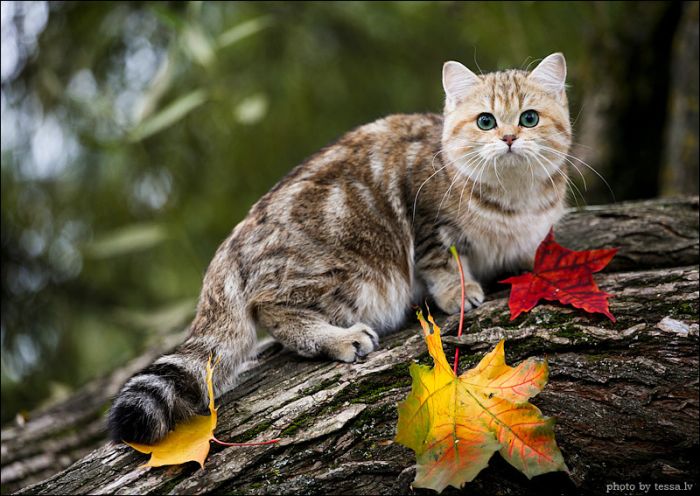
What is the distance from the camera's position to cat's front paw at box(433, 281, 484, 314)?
3.17 meters

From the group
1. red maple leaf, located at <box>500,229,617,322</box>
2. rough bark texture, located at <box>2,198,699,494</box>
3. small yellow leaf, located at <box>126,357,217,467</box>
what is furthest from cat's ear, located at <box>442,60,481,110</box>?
small yellow leaf, located at <box>126,357,217,467</box>

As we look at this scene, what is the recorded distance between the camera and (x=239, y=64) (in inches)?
224

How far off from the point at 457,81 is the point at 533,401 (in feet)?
Answer: 5.13

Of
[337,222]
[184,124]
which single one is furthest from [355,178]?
[184,124]

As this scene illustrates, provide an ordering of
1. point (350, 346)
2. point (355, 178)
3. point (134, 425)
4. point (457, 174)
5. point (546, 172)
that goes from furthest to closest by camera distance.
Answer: point (355, 178) → point (457, 174) → point (546, 172) → point (350, 346) → point (134, 425)

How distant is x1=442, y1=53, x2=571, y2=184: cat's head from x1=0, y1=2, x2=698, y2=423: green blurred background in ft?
5.37

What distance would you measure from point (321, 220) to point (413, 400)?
1.19m

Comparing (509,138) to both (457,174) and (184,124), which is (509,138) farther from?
(184,124)

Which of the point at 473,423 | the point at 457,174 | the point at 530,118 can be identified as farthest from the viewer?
the point at 457,174

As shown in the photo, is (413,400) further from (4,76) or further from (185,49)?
(4,76)

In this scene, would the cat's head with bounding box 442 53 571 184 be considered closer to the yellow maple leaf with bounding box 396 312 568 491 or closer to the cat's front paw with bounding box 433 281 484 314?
the cat's front paw with bounding box 433 281 484 314

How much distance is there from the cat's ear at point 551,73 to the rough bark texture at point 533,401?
939 mm

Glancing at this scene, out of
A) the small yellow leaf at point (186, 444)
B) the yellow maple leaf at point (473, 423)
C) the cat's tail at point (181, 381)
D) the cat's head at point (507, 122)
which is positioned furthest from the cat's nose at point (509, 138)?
the small yellow leaf at point (186, 444)

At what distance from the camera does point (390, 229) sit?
11.0 ft
